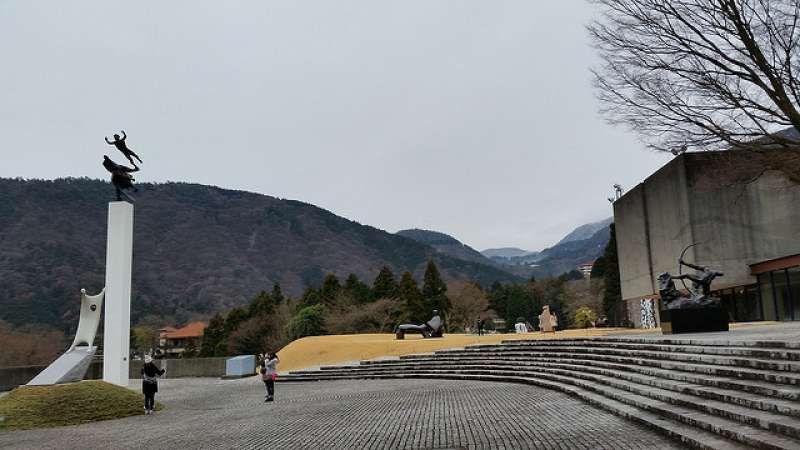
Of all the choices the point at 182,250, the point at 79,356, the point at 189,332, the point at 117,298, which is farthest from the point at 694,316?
the point at 182,250

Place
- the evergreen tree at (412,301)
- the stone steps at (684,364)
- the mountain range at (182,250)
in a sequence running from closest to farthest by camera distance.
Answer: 1. the stone steps at (684,364)
2. the evergreen tree at (412,301)
3. the mountain range at (182,250)

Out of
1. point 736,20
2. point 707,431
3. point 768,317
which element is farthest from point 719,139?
point 768,317

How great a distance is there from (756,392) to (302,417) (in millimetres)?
7875

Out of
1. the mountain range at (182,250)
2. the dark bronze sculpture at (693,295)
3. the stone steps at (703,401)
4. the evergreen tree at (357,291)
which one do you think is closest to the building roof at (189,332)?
the mountain range at (182,250)

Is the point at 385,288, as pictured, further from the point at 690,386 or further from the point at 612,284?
the point at 690,386

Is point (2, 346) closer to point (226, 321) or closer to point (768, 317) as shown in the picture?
point (226, 321)

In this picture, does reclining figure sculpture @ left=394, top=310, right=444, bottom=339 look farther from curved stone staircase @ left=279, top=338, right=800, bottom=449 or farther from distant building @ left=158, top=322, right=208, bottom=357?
distant building @ left=158, top=322, right=208, bottom=357

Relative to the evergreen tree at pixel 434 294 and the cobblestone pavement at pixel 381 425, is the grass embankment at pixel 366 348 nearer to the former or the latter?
the cobblestone pavement at pixel 381 425

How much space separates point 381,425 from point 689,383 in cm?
487

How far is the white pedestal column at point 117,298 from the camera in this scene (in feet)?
61.1

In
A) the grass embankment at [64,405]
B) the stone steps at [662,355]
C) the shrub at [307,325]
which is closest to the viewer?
the stone steps at [662,355]

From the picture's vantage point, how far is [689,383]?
899 cm

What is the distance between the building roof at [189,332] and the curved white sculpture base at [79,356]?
8159cm

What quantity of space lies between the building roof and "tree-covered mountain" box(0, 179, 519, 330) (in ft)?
8.20
